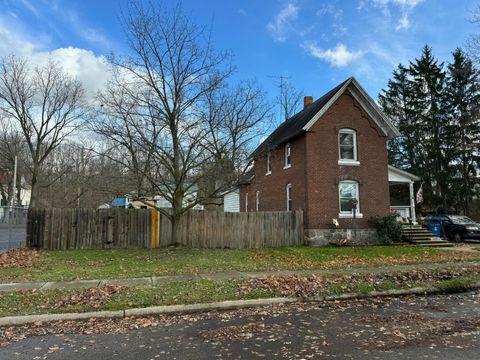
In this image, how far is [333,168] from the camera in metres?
21.5

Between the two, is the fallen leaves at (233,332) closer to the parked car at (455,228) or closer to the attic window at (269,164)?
the attic window at (269,164)

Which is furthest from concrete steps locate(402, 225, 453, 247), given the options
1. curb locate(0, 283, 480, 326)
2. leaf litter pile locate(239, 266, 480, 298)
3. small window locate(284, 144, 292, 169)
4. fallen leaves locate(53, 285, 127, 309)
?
fallen leaves locate(53, 285, 127, 309)

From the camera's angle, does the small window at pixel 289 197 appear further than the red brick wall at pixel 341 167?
Yes

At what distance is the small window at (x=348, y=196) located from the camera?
70.5ft

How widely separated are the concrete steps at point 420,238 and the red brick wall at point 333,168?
164cm

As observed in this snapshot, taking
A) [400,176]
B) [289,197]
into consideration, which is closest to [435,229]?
[400,176]

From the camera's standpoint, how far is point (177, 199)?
1883 centimetres

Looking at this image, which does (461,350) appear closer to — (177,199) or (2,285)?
(2,285)

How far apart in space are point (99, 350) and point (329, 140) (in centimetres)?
1778

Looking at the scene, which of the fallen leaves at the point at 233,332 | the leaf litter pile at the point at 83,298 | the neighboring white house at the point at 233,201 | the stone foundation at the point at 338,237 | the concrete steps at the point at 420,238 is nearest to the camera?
the fallen leaves at the point at 233,332

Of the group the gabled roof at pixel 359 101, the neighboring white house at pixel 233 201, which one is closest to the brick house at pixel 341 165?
the gabled roof at pixel 359 101

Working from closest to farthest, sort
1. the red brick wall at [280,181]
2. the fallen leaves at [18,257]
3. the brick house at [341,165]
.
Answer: the fallen leaves at [18,257] → the brick house at [341,165] → the red brick wall at [280,181]

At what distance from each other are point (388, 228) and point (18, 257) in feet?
55.0

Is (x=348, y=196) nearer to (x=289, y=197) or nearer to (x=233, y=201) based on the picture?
(x=289, y=197)
